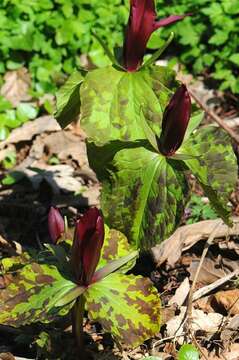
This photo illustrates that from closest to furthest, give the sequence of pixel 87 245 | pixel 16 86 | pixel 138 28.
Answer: pixel 87 245 → pixel 138 28 → pixel 16 86

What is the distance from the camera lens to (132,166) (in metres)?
2.08

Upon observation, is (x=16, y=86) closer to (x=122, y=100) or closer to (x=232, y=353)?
(x=122, y=100)

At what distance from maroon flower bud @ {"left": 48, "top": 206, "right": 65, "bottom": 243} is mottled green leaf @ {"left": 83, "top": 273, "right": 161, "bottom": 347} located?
295 millimetres

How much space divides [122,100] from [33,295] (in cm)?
64

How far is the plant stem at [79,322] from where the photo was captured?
1898 millimetres

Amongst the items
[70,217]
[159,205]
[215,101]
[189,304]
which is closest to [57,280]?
[159,205]

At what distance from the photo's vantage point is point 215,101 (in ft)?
12.0

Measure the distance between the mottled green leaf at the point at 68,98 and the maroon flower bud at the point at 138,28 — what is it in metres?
0.16

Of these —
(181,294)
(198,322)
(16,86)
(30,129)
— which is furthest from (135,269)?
(16,86)

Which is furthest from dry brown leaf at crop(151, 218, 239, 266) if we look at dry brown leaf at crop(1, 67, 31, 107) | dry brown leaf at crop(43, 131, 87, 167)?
dry brown leaf at crop(1, 67, 31, 107)

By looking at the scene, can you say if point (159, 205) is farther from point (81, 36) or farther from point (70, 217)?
point (81, 36)

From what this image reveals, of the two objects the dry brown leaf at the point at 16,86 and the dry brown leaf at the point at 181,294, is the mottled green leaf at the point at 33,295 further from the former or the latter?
the dry brown leaf at the point at 16,86

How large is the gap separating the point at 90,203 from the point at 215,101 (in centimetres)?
111

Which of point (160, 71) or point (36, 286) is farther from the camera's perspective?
point (160, 71)
